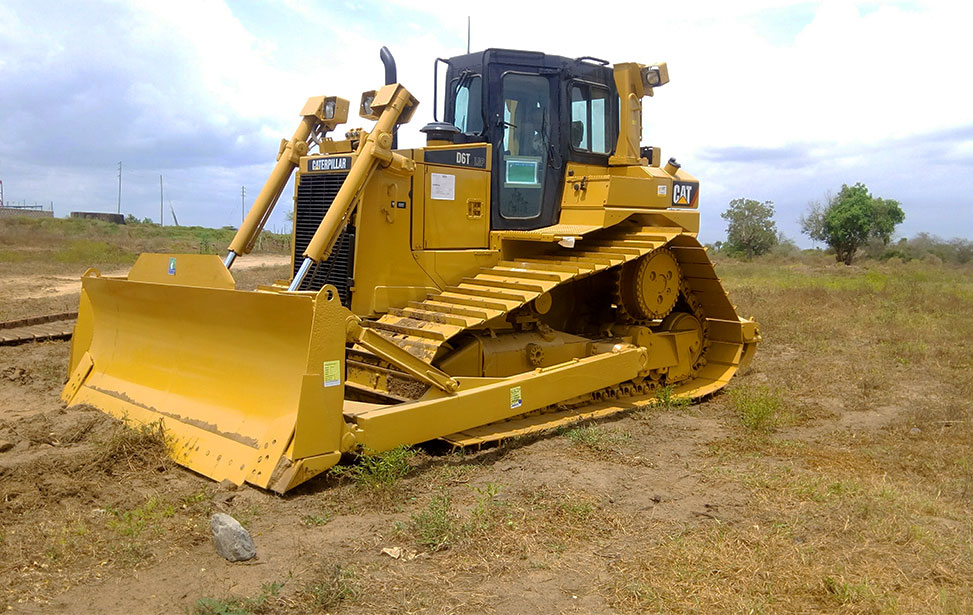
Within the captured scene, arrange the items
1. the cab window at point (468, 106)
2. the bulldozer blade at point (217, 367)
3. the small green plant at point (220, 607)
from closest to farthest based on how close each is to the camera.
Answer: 1. the small green plant at point (220, 607)
2. the bulldozer blade at point (217, 367)
3. the cab window at point (468, 106)

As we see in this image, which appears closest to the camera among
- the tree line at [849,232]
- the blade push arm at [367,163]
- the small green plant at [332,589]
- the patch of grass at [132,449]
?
the small green plant at [332,589]

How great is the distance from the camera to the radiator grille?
6.39 m

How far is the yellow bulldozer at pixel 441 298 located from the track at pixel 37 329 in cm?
389

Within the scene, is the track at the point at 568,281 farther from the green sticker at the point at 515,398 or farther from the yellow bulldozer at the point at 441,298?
the green sticker at the point at 515,398

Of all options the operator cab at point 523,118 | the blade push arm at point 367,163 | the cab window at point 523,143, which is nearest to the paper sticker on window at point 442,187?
the blade push arm at point 367,163

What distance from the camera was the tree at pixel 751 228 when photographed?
4009 centimetres

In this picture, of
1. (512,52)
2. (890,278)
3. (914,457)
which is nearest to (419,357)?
(512,52)

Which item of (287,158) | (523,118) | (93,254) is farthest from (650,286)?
(93,254)

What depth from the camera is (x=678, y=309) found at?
855cm

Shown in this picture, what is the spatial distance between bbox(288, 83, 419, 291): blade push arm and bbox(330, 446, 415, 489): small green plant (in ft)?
4.90

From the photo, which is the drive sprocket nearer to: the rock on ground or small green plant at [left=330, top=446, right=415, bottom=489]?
small green plant at [left=330, top=446, right=415, bottom=489]

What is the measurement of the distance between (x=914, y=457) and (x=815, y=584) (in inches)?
116

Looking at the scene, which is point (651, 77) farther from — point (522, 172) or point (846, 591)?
point (846, 591)

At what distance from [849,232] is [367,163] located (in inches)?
1465
